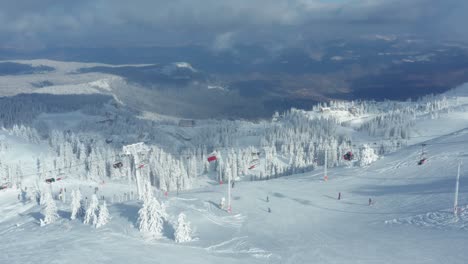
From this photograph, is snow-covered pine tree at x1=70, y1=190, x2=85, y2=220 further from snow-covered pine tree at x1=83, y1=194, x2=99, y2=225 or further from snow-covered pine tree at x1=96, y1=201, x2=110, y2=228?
snow-covered pine tree at x1=96, y1=201, x2=110, y2=228

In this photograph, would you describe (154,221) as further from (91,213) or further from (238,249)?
(91,213)

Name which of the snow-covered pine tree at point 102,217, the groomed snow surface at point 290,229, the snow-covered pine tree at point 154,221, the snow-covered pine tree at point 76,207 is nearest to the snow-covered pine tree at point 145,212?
the snow-covered pine tree at point 154,221

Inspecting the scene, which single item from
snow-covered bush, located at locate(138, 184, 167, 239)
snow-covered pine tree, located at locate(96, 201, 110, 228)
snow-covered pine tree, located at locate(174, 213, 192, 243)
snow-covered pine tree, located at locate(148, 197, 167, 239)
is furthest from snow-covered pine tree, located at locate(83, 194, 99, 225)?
snow-covered pine tree, located at locate(174, 213, 192, 243)

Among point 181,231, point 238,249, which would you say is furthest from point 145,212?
point 238,249

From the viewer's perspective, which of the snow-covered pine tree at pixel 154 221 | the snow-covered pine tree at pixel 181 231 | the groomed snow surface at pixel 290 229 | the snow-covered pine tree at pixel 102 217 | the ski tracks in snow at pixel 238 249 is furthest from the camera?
the snow-covered pine tree at pixel 102 217

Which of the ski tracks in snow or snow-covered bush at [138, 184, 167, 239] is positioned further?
snow-covered bush at [138, 184, 167, 239]

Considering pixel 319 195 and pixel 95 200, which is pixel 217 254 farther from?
pixel 319 195

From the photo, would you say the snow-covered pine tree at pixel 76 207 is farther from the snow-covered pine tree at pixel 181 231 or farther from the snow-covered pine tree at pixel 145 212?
the snow-covered pine tree at pixel 181 231

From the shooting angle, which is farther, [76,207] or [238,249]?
[76,207]
